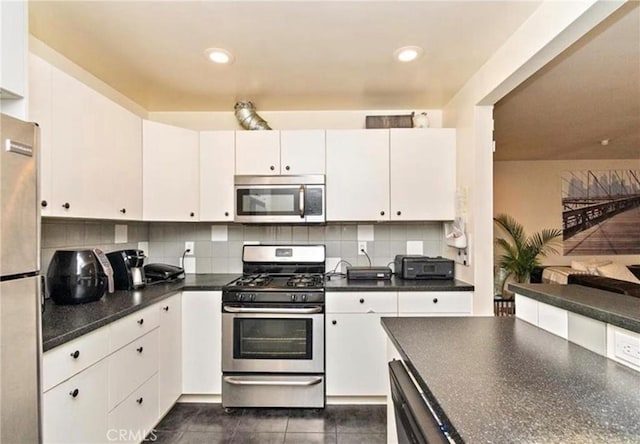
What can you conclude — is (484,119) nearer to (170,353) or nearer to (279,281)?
(279,281)

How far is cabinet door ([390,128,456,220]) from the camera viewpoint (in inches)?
105

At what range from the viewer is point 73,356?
1358mm

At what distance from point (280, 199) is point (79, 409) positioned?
67.6 inches

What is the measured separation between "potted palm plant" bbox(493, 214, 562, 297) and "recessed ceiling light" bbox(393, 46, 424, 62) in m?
3.46

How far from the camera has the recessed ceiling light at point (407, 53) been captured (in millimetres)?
1965

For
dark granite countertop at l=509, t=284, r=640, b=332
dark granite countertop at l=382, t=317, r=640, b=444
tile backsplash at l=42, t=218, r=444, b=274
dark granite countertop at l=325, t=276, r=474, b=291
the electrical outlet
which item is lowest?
dark granite countertop at l=325, t=276, r=474, b=291

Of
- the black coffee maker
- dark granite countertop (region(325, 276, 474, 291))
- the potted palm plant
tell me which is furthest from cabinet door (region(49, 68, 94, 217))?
the potted palm plant

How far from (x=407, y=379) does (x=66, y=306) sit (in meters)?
1.77

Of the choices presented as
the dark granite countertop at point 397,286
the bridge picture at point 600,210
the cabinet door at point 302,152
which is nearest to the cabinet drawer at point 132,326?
the dark granite countertop at point 397,286

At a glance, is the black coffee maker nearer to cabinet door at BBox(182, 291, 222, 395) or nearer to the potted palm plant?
cabinet door at BBox(182, 291, 222, 395)

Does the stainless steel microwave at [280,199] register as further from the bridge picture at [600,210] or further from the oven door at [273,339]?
the bridge picture at [600,210]

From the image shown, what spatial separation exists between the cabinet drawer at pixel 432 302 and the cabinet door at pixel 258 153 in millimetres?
1399

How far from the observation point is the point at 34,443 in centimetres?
112

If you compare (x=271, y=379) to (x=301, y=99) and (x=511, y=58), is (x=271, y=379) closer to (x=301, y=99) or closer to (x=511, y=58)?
(x=301, y=99)
